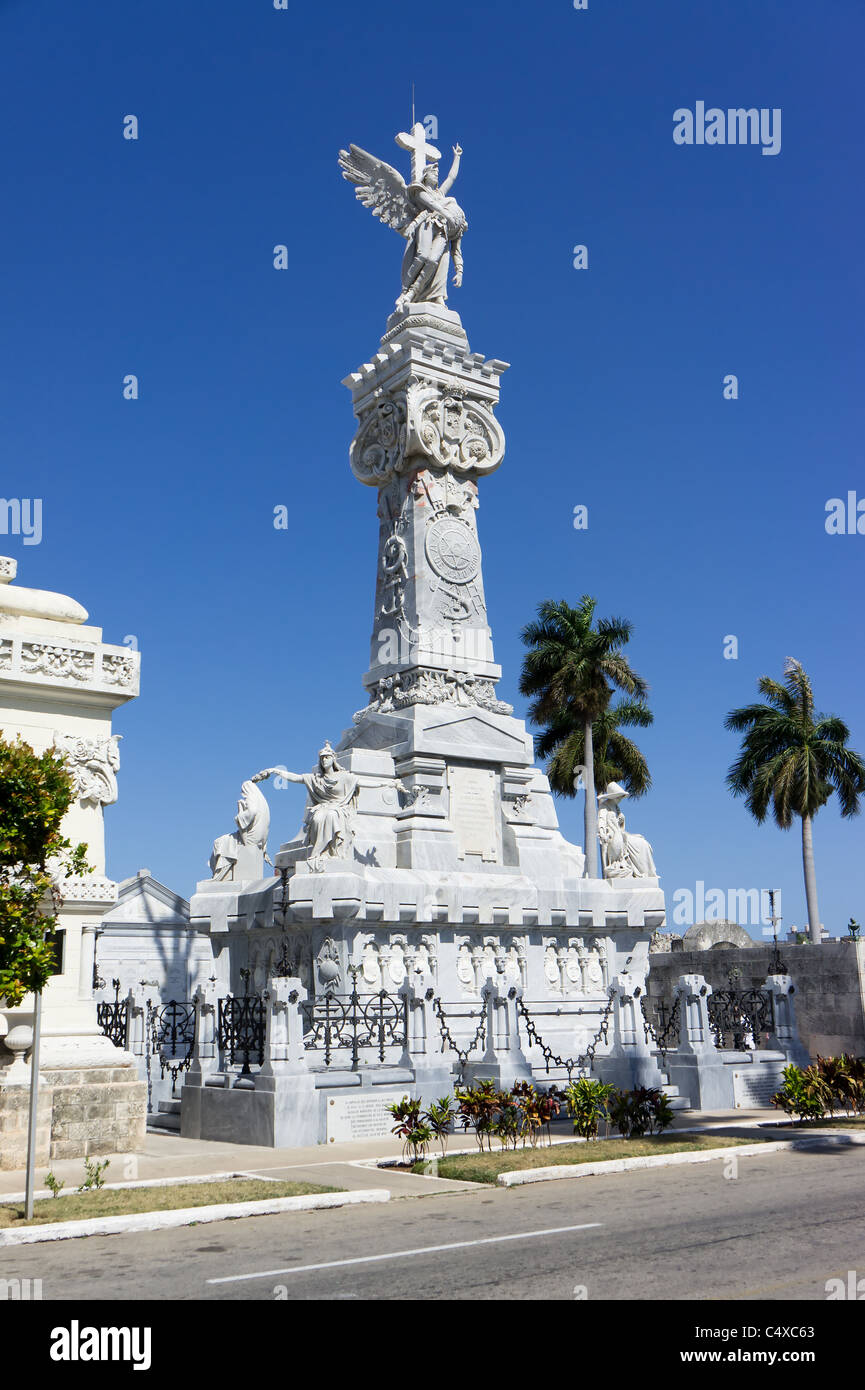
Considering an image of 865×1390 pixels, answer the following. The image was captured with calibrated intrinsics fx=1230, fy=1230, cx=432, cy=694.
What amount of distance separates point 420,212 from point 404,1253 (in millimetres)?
27295

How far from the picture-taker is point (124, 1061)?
1526 cm

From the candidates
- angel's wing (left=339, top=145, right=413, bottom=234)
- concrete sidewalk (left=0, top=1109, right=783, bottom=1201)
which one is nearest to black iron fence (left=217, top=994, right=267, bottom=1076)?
concrete sidewalk (left=0, top=1109, right=783, bottom=1201)

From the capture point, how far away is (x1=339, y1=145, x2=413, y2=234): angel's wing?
31.8 m

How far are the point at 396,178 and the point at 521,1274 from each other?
28.8 metres

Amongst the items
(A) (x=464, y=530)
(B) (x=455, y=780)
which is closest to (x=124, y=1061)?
(B) (x=455, y=780)

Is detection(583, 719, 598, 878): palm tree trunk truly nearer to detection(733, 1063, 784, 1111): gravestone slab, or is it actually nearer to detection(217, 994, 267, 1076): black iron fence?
detection(733, 1063, 784, 1111): gravestone slab

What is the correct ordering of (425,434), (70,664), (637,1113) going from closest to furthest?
(70,664) → (637,1113) → (425,434)

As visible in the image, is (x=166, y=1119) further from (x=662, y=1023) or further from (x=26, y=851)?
(x=662, y=1023)

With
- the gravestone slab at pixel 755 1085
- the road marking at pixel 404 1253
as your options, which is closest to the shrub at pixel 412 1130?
the road marking at pixel 404 1253

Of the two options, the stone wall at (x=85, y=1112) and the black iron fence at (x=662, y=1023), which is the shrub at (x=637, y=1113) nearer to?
the black iron fence at (x=662, y=1023)

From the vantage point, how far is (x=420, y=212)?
31.2 metres

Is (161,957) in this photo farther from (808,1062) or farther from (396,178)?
(396,178)

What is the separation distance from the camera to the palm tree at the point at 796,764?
42.7 meters

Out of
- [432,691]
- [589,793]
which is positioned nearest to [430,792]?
[432,691]
